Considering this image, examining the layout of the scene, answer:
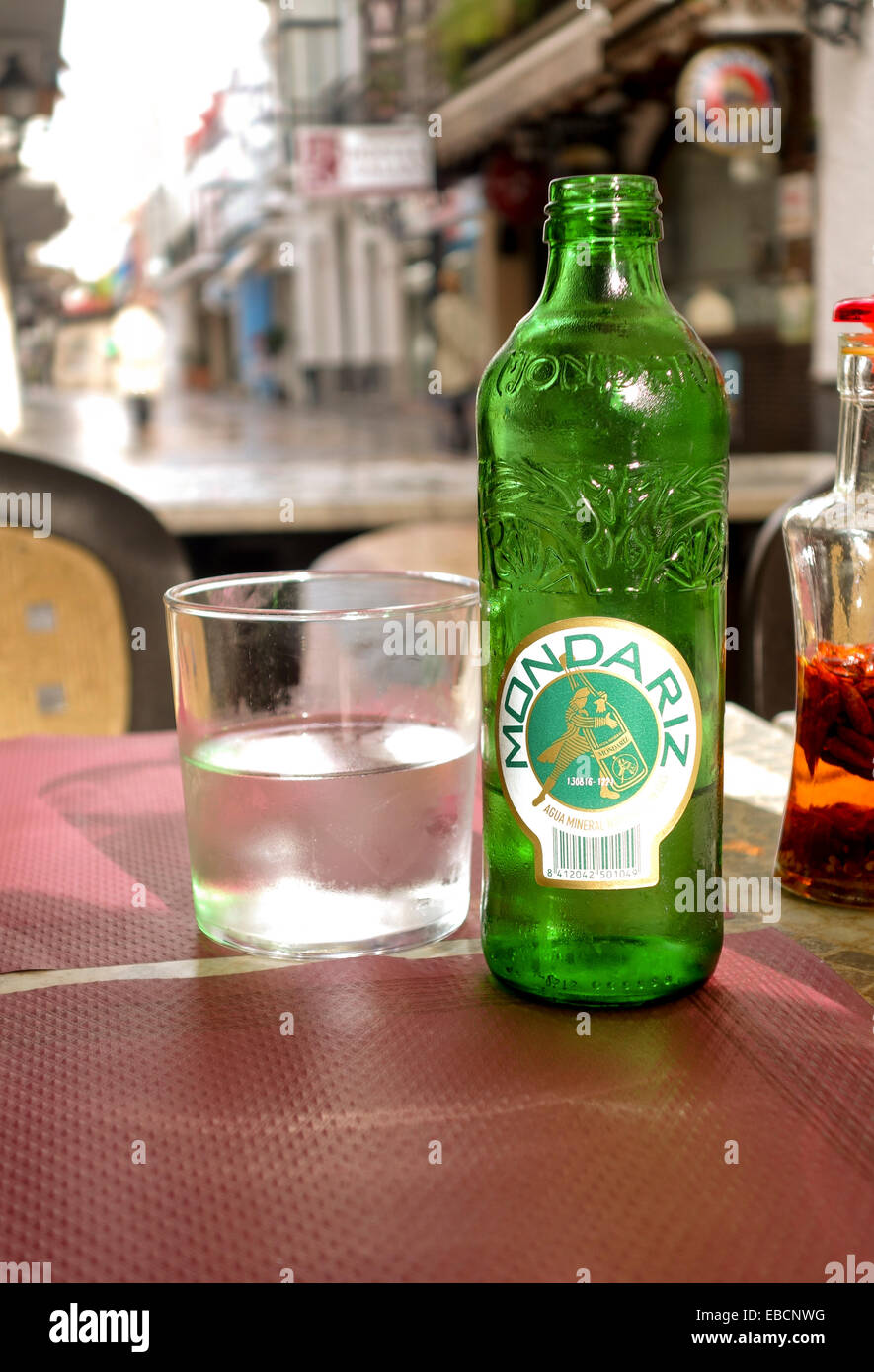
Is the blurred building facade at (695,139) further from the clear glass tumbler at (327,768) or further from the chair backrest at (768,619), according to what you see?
the clear glass tumbler at (327,768)

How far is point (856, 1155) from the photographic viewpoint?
1.44 ft

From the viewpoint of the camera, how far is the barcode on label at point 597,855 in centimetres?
51

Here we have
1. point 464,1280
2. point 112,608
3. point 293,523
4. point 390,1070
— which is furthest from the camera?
point 293,523

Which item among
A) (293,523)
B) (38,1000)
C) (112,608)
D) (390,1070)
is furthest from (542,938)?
(293,523)

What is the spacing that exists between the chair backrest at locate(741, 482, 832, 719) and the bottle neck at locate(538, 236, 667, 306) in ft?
2.64

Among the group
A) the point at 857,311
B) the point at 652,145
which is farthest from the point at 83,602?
the point at 652,145

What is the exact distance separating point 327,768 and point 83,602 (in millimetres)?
925

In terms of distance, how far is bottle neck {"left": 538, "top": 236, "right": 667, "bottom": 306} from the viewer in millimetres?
542

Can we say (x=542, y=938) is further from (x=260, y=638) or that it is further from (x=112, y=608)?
(x=112, y=608)

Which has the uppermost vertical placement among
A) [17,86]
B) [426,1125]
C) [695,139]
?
[17,86]

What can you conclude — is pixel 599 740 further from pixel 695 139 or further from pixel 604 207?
pixel 695 139

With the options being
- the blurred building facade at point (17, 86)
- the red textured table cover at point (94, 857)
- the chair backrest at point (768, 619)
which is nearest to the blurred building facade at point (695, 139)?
the blurred building facade at point (17, 86)

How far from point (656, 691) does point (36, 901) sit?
342 millimetres

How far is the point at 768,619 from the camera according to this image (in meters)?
1.33
